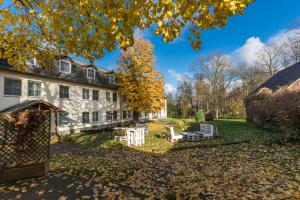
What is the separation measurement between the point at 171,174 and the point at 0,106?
15.9m

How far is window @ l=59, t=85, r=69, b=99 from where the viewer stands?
63.8 ft

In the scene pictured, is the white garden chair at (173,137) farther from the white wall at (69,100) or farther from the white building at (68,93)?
the white wall at (69,100)

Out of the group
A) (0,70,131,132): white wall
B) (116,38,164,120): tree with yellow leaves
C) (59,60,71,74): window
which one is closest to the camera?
(0,70,131,132): white wall

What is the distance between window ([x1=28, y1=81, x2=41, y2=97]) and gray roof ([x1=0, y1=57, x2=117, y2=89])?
1.10 meters

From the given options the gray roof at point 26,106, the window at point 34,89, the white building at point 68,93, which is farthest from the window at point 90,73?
the gray roof at point 26,106

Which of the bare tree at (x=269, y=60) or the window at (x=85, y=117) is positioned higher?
the bare tree at (x=269, y=60)

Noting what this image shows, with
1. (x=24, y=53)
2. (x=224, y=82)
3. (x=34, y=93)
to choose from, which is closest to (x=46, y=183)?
(x=24, y=53)

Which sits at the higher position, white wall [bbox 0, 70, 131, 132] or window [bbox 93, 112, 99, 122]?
white wall [bbox 0, 70, 131, 132]

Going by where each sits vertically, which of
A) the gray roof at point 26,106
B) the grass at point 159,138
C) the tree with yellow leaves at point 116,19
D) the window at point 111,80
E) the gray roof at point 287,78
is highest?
the window at point 111,80

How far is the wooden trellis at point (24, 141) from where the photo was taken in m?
5.68

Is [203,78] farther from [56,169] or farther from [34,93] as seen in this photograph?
[56,169]

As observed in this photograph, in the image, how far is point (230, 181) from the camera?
4.87 meters

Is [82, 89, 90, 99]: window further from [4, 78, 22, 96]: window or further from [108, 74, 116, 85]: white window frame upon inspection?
[4, 78, 22, 96]: window

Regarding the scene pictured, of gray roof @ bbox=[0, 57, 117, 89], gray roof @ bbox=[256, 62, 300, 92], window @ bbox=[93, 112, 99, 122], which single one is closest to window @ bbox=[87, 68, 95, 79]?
gray roof @ bbox=[0, 57, 117, 89]
